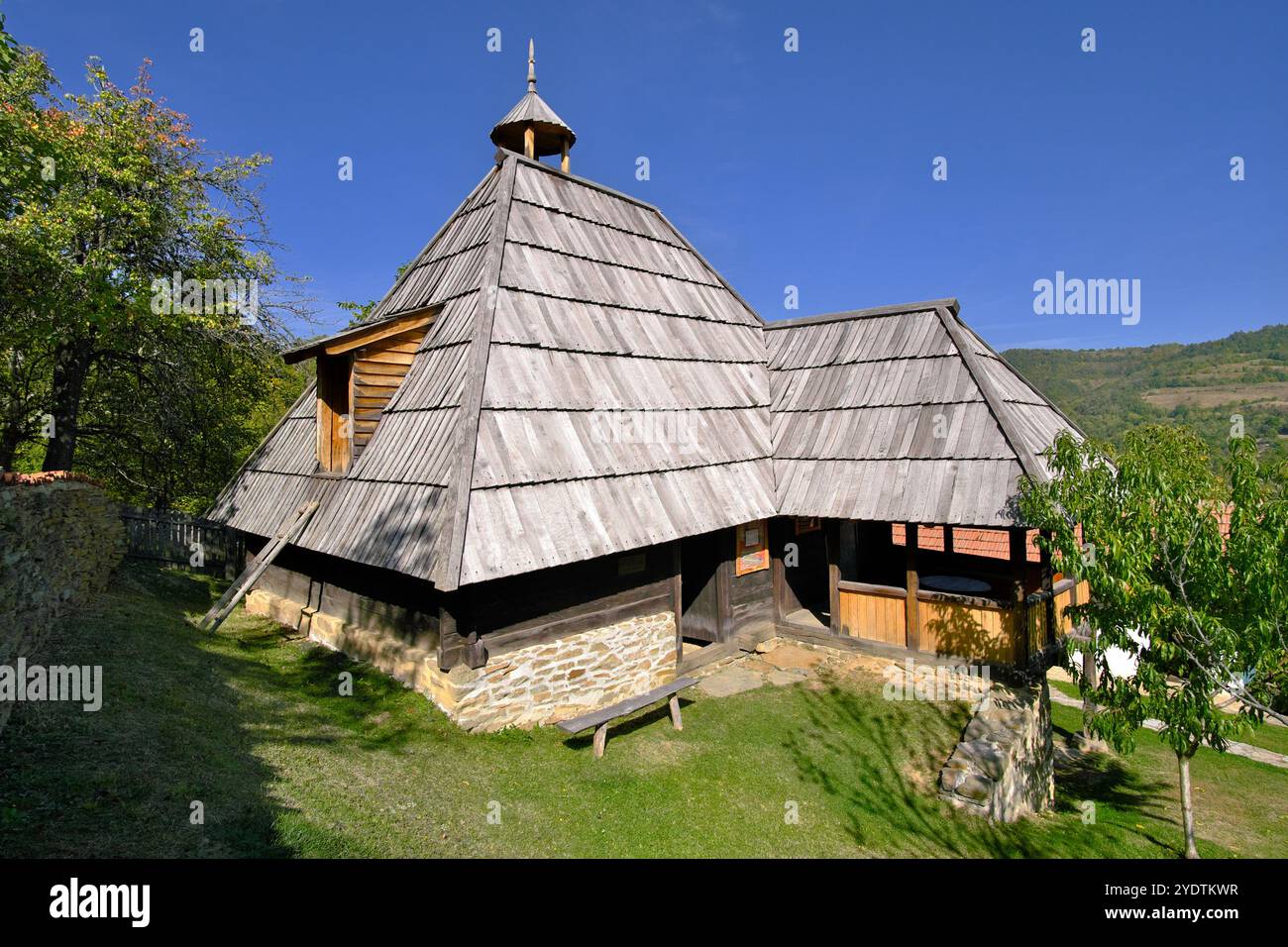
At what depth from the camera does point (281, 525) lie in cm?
1019

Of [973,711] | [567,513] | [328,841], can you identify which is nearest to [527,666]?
[567,513]

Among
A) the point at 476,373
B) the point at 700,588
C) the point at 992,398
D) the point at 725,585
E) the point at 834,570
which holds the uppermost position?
the point at 476,373

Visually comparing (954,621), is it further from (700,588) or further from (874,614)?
(700,588)

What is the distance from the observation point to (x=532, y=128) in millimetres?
14062

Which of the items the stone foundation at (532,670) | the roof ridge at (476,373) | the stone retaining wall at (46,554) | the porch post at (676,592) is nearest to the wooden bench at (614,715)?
the stone foundation at (532,670)

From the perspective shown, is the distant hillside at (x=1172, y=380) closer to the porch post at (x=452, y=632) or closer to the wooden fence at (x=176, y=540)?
the porch post at (x=452, y=632)

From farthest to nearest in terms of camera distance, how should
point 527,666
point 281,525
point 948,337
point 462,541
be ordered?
point 948,337
point 281,525
point 527,666
point 462,541

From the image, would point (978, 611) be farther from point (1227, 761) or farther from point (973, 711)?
point (1227, 761)

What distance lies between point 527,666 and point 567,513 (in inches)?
82.1

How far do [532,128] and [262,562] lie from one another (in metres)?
10.5

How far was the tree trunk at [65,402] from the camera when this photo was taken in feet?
46.8

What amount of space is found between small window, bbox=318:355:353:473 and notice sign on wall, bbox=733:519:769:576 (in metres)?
6.89

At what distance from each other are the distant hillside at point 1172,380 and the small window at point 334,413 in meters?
43.7

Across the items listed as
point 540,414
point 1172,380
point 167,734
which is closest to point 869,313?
point 540,414
